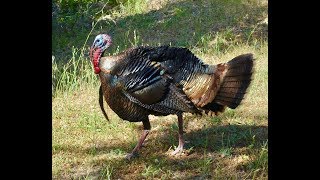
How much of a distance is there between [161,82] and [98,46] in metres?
0.56

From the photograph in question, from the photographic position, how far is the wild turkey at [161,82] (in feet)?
14.7

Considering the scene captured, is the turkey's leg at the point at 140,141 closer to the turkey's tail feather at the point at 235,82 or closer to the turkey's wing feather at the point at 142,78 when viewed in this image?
the turkey's wing feather at the point at 142,78

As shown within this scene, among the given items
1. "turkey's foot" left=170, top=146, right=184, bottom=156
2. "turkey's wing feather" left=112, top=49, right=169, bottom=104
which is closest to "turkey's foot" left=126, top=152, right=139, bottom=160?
"turkey's foot" left=170, top=146, right=184, bottom=156

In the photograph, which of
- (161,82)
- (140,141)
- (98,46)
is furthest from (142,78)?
(140,141)

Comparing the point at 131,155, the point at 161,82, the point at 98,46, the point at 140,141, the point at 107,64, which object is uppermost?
the point at 98,46

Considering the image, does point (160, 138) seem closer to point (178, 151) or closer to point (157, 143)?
point (157, 143)

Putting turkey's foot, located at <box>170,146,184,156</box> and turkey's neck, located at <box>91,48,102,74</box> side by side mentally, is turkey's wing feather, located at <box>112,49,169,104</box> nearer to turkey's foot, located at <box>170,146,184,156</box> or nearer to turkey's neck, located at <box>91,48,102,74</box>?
turkey's neck, located at <box>91,48,102,74</box>

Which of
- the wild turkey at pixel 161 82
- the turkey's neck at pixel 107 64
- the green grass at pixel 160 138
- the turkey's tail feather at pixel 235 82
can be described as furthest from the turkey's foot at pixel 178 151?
the turkey's neck at pixel 107 64

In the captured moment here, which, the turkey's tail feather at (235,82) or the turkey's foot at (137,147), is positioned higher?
the turkey's tail feather at (235,82)

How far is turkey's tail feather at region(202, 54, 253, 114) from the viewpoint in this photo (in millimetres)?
4516

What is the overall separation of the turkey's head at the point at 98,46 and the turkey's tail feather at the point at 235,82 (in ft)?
3.15

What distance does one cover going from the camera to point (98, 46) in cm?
444

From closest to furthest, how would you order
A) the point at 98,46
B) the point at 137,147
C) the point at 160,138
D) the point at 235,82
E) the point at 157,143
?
the point at 98,46, the point at 235,82, the point at 137,147, the point at 157,143, the point at 160,138
